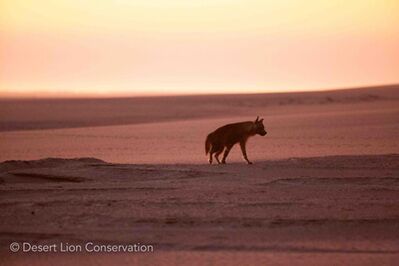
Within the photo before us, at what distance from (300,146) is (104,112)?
27.6 metres

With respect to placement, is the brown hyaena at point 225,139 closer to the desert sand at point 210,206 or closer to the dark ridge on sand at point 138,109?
the desert sand at point 210,206

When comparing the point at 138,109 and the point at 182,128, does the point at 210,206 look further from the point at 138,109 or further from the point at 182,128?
the point at 138,109

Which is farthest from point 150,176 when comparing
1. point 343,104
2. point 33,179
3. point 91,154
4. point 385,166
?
point 343,104

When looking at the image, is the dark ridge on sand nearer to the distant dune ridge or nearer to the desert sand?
the distant dune ridge

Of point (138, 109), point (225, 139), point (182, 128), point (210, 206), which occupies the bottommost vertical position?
point (210, 206)

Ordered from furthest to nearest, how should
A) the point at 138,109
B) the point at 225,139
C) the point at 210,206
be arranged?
the point at 138,109 → the point at 225,139 → the point at 210,206

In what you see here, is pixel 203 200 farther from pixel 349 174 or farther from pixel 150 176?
pixel 349 174

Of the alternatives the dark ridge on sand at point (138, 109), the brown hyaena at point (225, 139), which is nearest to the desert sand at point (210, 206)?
the brown hyaena at point (225, 139)

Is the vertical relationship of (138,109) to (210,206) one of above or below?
above

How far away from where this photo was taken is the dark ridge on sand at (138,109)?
41.8 meters

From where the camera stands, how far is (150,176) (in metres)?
14.6

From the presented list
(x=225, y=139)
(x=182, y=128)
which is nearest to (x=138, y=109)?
(x=182, y=128)

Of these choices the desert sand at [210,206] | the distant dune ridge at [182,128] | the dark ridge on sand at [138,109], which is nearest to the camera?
the desert sand at [210,206]

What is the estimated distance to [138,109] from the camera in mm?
53688
